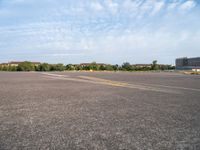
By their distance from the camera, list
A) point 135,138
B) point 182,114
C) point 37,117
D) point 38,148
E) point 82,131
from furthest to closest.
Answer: point 182,114
point 37,117
point 82,131
point 135,138
point 38,148

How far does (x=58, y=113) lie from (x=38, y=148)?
2.86 metres

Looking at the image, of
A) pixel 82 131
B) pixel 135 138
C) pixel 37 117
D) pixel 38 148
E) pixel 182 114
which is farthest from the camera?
pixel 182 114

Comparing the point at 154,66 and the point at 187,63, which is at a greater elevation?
the point at 187,63

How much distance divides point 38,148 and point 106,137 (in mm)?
1234

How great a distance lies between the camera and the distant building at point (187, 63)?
142 metres

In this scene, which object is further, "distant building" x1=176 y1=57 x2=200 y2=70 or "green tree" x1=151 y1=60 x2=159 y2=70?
"distant building" x1=176 y1=57 x2=200 y2=70

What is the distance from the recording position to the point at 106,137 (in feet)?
14.2

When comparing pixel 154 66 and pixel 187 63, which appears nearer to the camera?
pixel 154 66

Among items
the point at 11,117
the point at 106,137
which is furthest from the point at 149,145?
the point at 11,117

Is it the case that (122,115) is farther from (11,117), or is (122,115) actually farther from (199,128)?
(11,117)

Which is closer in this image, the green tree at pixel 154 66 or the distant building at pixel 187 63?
the green tree at pixel 154 66

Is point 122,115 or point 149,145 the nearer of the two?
point 149,145

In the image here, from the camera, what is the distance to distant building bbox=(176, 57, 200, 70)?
142375mm

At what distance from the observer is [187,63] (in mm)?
155750
